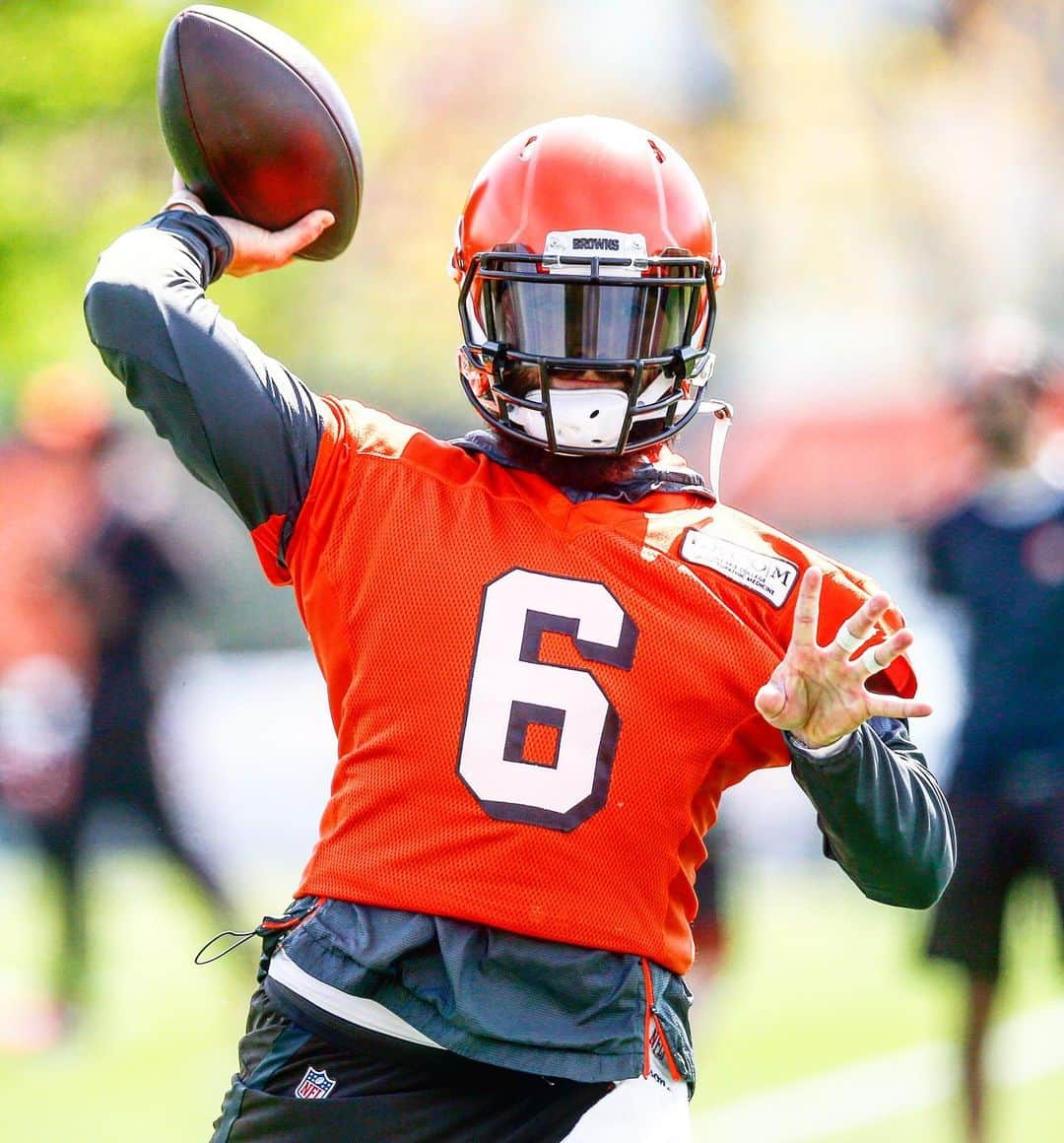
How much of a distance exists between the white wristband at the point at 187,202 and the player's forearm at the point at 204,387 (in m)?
0.30

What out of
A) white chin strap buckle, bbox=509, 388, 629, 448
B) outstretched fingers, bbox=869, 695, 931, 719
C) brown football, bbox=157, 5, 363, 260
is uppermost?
brown football, bbox=157, 5, 363, 260

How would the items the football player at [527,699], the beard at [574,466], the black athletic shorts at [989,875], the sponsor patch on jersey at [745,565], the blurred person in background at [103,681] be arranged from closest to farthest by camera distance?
the football player at [527,699] < the sponsor patch on jersey at [745,565] < the beard at [574,466] < the black athletic shorts at [989,875] < the blurred person in background at [103,681]

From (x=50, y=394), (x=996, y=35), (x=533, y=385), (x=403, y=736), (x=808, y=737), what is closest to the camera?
(x=808, y=737)

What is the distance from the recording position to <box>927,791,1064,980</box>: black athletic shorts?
5191 mm

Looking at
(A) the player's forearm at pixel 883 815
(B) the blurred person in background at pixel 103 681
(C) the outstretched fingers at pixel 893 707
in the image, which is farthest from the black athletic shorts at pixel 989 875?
(C) the outstretched fingers at pixel 893 707

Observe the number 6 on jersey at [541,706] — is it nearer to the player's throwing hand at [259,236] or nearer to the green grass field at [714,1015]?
the player's throwing hand at [259,236]

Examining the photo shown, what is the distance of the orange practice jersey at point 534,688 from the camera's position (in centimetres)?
221

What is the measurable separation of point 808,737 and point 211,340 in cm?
93

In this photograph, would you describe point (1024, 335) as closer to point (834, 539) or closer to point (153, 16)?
point (153, 16)

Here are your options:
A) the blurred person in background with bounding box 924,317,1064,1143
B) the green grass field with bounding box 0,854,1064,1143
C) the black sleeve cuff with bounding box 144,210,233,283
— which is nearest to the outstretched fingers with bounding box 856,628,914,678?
the black sleeve cuff with bounding box 144,210,233,283

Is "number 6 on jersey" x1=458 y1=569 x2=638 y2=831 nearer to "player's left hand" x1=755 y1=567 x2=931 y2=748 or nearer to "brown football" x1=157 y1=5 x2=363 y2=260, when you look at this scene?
"player's left hand" x1=755 y1=567 x2=931 y2=748

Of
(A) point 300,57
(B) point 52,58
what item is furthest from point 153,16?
(A) point 300,57

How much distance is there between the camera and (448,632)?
2.26 meters

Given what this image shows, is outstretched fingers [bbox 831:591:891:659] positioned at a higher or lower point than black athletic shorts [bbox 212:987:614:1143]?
higher
